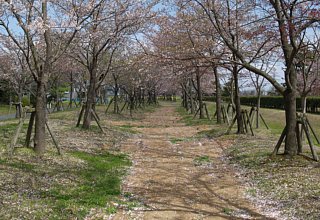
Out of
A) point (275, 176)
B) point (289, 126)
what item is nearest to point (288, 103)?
point (289, 126)

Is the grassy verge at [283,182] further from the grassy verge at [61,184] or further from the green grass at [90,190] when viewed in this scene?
the green grass at [90,190]

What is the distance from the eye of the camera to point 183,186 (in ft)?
23.8

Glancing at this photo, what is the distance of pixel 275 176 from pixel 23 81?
23027mm

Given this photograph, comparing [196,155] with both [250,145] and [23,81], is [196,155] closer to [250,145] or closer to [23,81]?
[250,145]

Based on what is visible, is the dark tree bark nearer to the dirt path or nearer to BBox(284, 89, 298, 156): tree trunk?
the dirt path

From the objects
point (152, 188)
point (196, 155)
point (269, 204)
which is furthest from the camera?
point (196, 155)

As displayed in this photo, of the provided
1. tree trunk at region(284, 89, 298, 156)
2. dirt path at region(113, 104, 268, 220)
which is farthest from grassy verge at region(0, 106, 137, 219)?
tree trunk at region(284, 89, 298, 156)

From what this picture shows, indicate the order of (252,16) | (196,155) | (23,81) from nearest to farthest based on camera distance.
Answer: (196,155) < (252,16) < (23,81)

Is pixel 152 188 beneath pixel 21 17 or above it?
beneath

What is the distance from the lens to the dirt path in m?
5.54

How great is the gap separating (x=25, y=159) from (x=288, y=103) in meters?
6.54

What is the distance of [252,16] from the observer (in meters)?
12.1

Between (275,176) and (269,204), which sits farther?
(275,176)

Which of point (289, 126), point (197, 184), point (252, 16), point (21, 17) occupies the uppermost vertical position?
point (252, 16)
